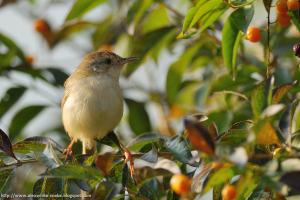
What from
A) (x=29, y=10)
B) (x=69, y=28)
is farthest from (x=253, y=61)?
(x=29, y=10)

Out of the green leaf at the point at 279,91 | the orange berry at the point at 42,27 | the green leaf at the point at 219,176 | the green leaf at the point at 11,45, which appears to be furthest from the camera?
the orange berry at the point at 42,27

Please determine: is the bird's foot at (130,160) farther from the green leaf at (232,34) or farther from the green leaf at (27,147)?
the green leaf at (232,34)

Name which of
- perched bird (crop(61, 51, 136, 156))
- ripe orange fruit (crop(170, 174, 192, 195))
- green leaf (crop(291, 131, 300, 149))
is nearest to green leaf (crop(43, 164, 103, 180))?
ripe orange fruit (crop(170, 174, 192, 195))

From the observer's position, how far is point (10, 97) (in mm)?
4543

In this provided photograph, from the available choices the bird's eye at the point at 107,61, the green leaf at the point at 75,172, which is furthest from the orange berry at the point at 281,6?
the bird's eye at the point at 107,61

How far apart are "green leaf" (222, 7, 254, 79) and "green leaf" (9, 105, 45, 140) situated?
1964 mm

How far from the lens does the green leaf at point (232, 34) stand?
2.93m

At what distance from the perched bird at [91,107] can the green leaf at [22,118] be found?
0.21 metres

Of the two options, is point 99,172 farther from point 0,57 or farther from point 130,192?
point 0,57

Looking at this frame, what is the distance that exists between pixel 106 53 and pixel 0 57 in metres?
0.93

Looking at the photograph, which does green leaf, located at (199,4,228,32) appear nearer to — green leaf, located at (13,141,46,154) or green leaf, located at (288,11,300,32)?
green leaf, located at (288,11,300,32)

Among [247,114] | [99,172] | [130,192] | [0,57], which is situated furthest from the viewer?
[0,57]

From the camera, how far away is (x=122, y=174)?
271 centimetres

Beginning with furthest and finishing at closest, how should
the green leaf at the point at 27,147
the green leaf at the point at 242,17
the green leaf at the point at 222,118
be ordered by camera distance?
the green leaf at the point at 222,118, the green leaf at the point at 27,147, the green leaf at the point at 242,17
